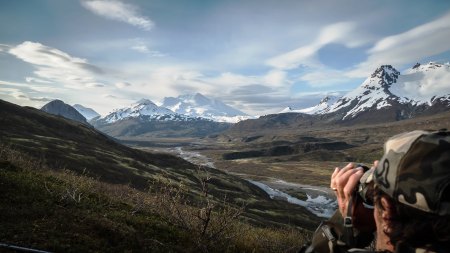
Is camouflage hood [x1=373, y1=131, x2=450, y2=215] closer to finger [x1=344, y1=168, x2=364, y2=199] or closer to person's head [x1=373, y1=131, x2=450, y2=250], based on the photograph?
person's head [x1=373, y1=131, x2=450, y2=250]

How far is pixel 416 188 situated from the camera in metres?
2.19

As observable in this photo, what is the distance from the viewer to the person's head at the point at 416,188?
84.7 inches

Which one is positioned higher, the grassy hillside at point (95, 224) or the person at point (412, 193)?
the person at point (412, 193)

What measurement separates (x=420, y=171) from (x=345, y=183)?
2.30ft

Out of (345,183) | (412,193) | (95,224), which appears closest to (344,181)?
(345,183)

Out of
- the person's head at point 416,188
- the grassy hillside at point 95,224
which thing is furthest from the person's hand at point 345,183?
the grassy hillside at point 95,224

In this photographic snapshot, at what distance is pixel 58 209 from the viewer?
10016 millimetres

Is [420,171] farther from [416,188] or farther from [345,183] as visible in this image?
[345,183]

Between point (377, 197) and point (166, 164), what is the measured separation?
314 feet

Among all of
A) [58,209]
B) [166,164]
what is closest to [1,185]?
[58,209]

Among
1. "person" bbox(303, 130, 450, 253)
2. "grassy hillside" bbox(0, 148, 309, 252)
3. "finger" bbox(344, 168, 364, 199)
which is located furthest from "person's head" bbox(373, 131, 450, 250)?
"grassy hillside" bbox(0, 148, 309, 252)

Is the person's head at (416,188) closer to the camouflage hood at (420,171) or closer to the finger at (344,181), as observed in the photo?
the camouflage hood at (420,171)

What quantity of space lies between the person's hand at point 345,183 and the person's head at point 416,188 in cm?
31

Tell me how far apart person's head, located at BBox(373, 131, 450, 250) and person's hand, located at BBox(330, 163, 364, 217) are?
1.03 ft
